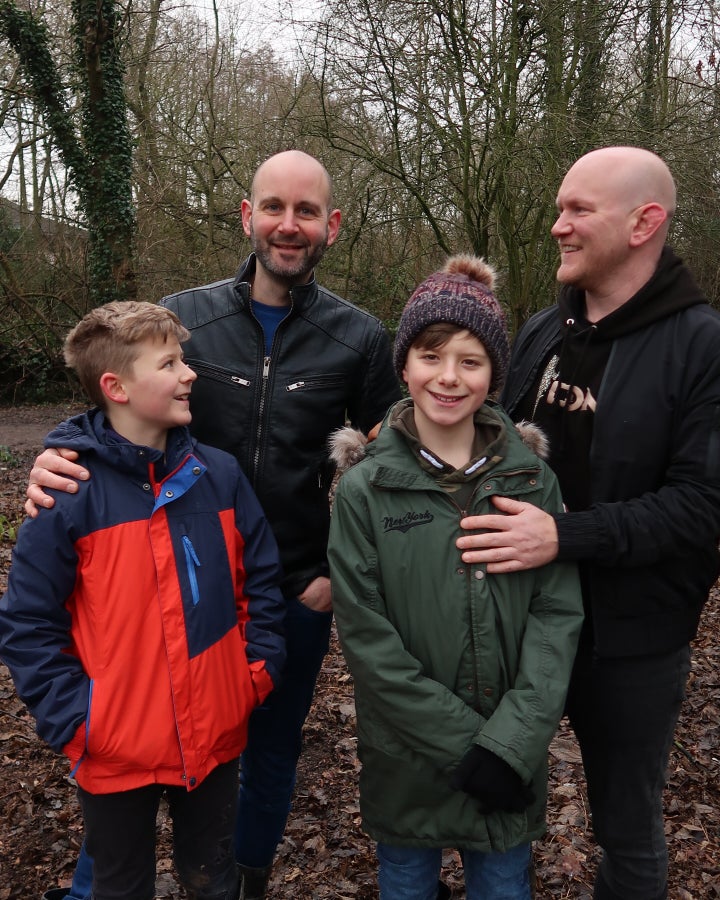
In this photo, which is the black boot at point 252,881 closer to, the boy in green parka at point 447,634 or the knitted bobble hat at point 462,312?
the boy in green parka at point 447,634

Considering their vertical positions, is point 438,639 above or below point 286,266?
below

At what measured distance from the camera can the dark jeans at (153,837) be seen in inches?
86.3

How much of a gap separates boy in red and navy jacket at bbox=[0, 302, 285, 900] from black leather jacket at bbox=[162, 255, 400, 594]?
289 mm

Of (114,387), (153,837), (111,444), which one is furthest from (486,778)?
(114,387)

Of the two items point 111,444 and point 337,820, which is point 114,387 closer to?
point 111,444

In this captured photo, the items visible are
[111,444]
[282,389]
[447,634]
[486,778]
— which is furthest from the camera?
[282,389]

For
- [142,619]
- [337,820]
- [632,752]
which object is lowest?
[337,820]

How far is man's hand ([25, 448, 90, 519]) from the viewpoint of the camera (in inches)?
84.0

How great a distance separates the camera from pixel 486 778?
2.02 metres

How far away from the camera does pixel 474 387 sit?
2215 mm

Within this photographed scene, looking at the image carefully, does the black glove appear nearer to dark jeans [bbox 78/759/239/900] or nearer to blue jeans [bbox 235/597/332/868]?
dark jeans [bbox 78/759/239/900]

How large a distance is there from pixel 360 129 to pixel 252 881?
9620mm

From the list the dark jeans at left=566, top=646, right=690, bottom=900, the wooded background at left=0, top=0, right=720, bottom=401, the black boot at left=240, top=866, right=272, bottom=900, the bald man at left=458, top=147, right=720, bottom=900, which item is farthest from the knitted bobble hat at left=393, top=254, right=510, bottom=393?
the wooded background at left=0, top=0, right=720, bottom=401

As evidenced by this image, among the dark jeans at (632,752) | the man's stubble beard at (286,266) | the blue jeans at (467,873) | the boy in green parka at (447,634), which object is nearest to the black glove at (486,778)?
the boy in green parka at (447,634)
